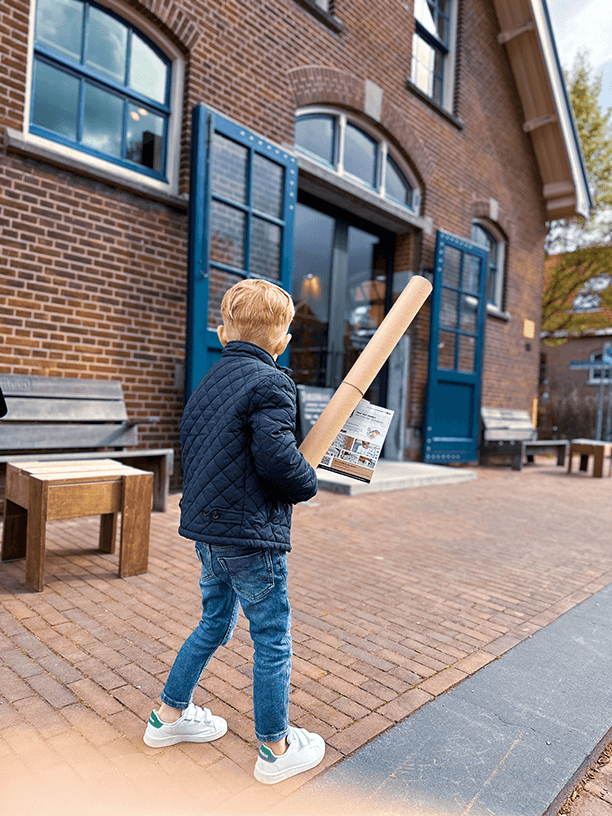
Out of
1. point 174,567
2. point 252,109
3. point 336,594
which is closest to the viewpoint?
point 336,594

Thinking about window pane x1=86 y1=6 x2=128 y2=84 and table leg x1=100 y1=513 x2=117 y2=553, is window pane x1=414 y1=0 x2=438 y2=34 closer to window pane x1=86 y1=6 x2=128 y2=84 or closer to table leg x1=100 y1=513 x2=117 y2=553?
window pane x1=86 y1=6 x2=128 y2=84

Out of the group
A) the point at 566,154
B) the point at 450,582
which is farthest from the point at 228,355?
the point at 566,154

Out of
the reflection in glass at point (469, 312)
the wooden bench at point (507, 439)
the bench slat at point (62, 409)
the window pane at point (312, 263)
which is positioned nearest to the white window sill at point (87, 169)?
the bench slat at point (62, 409)

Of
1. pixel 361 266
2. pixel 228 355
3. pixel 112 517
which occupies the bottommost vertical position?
pixel 112 517

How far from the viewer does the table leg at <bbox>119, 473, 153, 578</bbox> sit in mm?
3273

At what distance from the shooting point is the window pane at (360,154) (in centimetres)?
794

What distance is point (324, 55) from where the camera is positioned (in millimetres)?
7109

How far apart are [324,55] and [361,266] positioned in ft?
9.71

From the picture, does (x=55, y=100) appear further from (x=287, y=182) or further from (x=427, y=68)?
(x=427, y=68)

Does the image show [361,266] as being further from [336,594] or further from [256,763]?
[256,763]

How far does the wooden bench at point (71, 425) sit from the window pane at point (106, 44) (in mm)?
2789

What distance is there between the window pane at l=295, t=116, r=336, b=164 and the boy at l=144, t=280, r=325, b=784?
6.30 metres

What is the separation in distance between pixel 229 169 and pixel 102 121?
1.22m

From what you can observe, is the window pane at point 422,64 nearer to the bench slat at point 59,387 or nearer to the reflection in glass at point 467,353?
the reflection in glass at point 467,353
